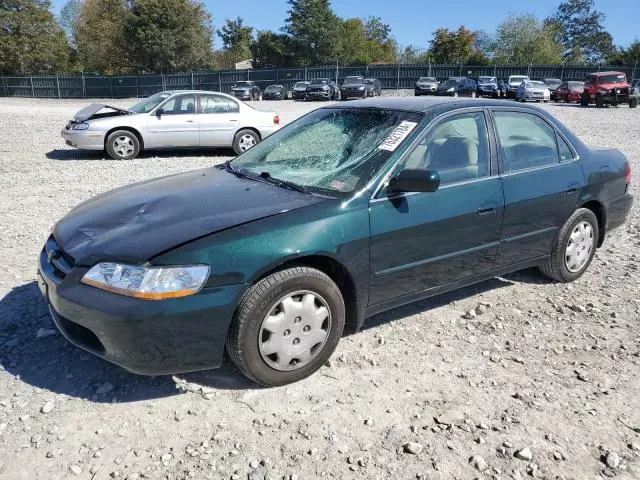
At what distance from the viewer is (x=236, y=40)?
297ft

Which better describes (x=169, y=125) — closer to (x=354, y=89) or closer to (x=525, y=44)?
(x=354, y=89)

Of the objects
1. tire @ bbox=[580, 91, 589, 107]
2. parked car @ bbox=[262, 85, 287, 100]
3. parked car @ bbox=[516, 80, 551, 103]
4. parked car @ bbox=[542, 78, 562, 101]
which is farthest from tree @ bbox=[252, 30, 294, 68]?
tire @ bbox=[580, 91, 589, 107]

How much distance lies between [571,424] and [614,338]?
1218mm

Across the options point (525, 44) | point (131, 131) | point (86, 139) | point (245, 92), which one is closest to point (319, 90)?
point (245, 92)

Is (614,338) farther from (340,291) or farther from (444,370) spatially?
(340,291)

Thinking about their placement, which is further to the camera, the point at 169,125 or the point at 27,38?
the point at 27,38

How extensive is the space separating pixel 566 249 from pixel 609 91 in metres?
27.4

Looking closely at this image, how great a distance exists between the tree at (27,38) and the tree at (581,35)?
7533cm

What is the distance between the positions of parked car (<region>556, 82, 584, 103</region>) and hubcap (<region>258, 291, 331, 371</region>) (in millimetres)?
32596

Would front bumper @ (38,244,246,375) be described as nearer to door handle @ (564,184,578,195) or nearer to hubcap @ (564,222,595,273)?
door handle @ (564,184,578,195)

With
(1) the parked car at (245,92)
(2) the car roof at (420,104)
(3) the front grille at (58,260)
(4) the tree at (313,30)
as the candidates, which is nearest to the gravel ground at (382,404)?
(3) the front grille at (58,260)

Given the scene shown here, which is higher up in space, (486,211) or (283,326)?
(486,211)

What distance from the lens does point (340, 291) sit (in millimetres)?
3293

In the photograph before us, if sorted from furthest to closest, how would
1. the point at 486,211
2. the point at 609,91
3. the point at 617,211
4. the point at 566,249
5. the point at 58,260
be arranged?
the point at 609,91 < the point at 617,211 < the point at 566,249 < the point at 486,211 < the point at 58,260
